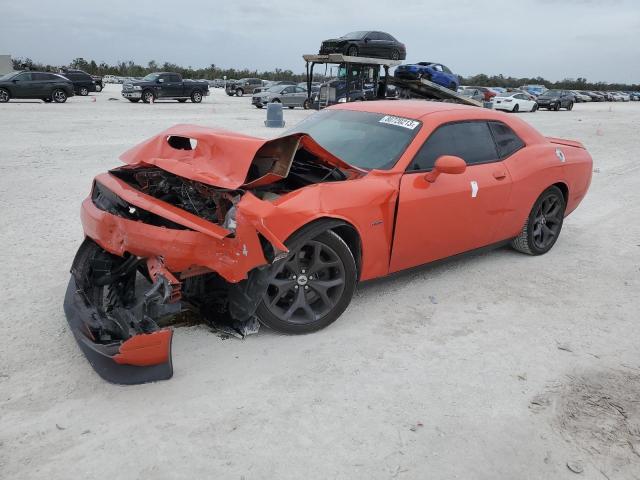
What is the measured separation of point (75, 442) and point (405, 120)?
10.7 ft

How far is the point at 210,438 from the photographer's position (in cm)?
247

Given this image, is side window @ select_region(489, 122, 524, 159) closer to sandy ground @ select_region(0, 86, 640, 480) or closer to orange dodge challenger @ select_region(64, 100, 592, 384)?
orange dodge challenger @ select_region(64, 100, 592, 384)

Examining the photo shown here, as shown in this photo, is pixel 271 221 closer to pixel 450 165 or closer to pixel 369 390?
pixel 369 390

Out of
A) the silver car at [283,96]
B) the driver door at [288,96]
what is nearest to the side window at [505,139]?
the silver car at [283,96]

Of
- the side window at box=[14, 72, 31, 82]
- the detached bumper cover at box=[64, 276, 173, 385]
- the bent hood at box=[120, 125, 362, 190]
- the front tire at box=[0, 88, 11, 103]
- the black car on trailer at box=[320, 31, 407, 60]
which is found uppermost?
the black car on trailer at box=[320, 31, 407, 60]

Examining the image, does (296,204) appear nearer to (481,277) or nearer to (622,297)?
(481,277)

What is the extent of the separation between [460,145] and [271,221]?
2113mm

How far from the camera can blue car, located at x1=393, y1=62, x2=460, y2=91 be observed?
70.3 ft

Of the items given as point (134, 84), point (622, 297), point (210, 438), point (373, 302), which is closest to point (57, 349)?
point (210, 438)

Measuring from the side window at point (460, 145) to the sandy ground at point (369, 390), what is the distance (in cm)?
110

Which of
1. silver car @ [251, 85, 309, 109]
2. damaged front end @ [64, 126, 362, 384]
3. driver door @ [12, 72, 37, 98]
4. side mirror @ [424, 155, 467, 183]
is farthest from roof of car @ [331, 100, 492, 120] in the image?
driver door @ [12, 72, 37, 98]

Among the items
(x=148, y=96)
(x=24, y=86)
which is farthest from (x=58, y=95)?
(x=148, y=96)

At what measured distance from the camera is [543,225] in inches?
210

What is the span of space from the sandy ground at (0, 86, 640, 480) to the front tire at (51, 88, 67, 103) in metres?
21.8
